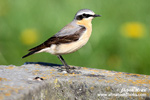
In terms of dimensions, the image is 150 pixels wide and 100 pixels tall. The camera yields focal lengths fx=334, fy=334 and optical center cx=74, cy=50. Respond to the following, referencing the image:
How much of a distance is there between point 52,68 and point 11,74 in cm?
100

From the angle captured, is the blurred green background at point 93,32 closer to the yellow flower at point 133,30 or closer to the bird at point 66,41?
the yellow flower at point 133,30

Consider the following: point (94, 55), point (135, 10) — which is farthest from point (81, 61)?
point (135, 10)

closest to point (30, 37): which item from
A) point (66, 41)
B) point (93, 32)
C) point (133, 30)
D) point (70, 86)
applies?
point (93, 32)

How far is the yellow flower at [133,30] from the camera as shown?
8367mm

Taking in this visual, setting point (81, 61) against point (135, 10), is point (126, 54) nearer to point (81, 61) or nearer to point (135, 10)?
point (81, 61)

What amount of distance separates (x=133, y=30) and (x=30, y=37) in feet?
8.51

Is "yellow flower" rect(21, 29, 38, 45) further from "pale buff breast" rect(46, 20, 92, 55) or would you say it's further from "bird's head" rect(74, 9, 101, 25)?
"pale buff breast" rect(46, 20, 92, 55)

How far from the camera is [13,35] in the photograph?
8203mm

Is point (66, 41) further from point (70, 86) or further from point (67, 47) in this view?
point (70, 86)

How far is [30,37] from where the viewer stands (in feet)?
26.8

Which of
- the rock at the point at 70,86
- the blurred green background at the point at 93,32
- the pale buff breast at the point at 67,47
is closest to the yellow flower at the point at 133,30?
the blurred green background at the point at 93,32

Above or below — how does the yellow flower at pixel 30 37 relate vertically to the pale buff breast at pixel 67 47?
below

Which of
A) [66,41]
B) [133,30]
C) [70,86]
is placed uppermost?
[66,41]

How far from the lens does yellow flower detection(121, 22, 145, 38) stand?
27.5 feet
